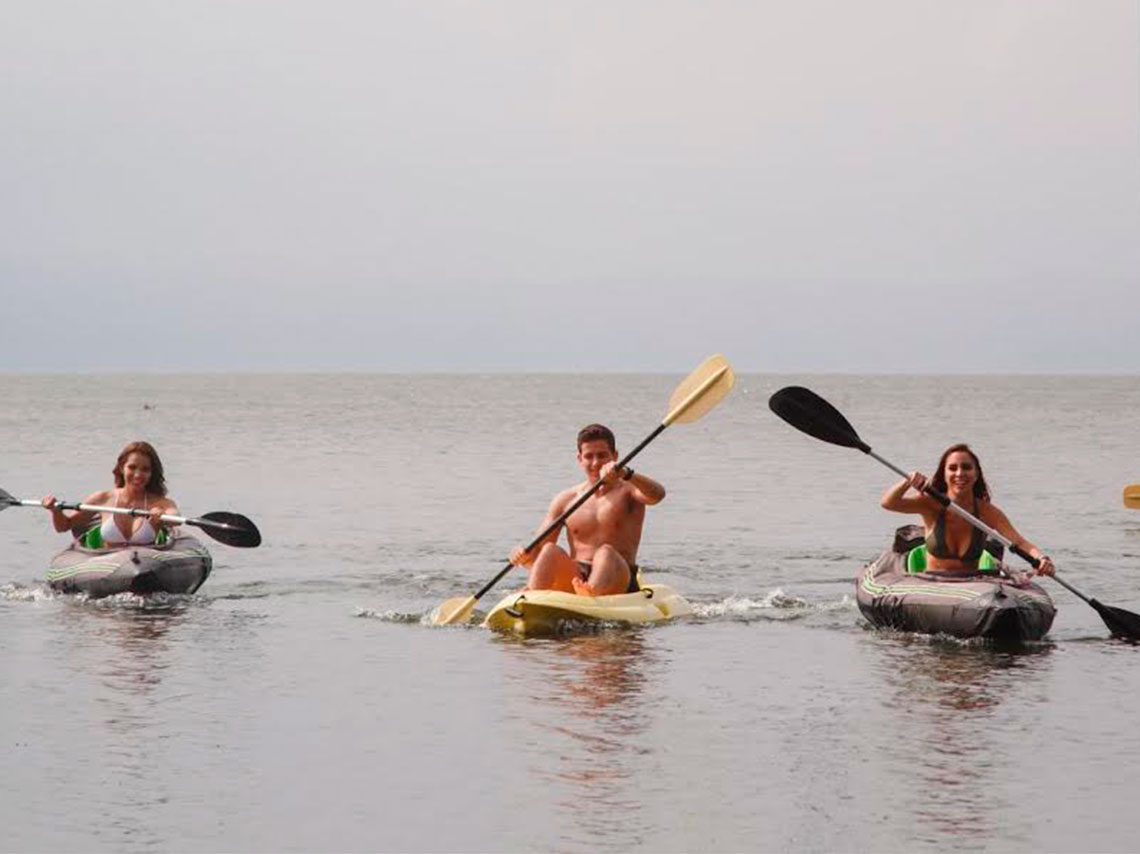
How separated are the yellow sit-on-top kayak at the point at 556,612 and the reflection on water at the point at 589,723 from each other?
15 cm

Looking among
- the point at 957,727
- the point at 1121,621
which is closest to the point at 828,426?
the point at 1121,621

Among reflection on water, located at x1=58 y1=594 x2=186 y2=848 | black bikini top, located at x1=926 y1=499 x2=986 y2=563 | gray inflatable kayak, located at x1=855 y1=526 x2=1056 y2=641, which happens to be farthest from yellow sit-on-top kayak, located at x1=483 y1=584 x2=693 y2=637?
reflection on water, located at x1=58 y1=594 x2=186 y2=848

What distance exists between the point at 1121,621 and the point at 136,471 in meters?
7.74

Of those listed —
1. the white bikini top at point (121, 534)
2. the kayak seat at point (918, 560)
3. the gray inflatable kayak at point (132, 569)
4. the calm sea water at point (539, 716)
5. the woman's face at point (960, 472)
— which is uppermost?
the woman's face at point (960, 472)

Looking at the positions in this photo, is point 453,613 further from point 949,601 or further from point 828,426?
point 949,601

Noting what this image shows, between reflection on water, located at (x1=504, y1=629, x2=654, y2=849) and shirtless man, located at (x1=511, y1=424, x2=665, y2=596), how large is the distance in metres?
0.45

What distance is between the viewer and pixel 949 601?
1297 cm

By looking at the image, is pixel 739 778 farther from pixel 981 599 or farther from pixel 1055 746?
pixel 981 599

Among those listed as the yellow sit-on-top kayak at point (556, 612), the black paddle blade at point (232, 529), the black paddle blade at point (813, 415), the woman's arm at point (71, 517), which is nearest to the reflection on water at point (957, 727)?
the black paddle blade at point (813, 415)

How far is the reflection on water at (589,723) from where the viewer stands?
8414 mm

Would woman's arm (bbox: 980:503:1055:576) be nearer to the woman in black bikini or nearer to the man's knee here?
the woman in black bikini

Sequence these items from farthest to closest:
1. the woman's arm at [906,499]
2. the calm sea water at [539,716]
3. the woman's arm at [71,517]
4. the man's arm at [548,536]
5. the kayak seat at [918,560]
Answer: the woman's arm at [71,517] → the kayak seat at [918,560] → the man's arm at [548,536] → the woman's arm at [906,499] → the calm sea water at [539,716]

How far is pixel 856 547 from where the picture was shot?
22250mm

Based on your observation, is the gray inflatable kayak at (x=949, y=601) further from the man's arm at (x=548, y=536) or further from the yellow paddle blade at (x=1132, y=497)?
the yellow paddle blade at (x=1132, y=497)
